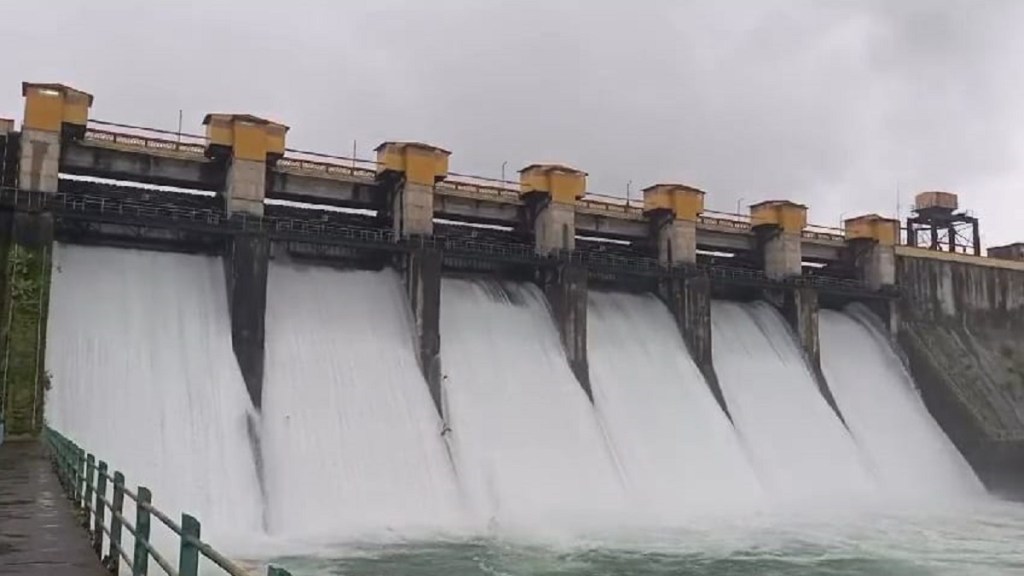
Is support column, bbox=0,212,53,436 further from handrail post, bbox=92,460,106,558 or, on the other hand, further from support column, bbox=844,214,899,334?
support column, bbox=844,214,899,334

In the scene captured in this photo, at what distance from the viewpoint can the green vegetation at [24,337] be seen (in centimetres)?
1689

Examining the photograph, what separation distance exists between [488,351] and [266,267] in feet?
20.0

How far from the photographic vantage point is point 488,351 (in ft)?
78.1

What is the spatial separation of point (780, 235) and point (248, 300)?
1880cm

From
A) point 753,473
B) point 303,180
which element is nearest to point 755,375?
point 753,473

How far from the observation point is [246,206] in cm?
2186

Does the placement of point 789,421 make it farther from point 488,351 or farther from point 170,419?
point 170,419

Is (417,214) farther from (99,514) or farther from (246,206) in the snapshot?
(99,514)

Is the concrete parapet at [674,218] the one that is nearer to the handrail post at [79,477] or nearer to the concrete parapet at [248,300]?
the concrete parapet at [248,300]

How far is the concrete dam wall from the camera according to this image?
1178 inches

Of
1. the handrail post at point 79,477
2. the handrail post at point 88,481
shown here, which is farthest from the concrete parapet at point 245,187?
the handrail post at point 88,481

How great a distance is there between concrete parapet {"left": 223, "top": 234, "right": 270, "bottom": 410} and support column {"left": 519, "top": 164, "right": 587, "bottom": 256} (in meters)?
8.32

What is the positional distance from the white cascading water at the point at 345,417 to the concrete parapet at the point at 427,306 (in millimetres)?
311

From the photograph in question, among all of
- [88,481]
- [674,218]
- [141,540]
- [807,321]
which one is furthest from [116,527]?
[807,321]
